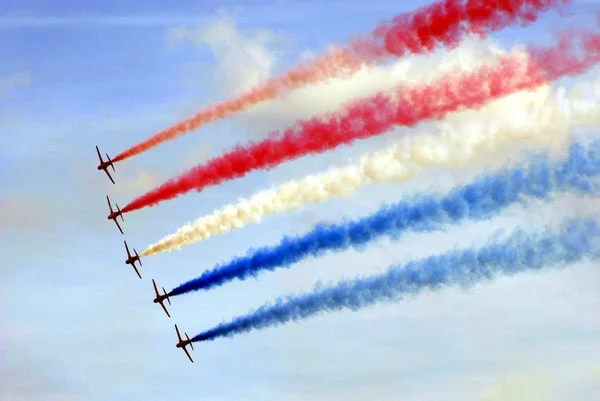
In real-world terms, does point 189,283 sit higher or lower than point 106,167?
lower

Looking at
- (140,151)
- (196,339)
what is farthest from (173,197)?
(196,339)

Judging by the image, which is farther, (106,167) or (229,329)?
(106,167)

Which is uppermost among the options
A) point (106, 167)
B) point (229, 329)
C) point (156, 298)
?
point (106, 167)

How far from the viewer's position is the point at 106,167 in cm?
7156

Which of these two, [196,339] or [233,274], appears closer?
[233,274]

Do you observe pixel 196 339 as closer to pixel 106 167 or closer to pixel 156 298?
pixel 156 298

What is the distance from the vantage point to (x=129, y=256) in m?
72.5

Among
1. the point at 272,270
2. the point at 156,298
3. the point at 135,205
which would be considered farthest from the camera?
the point at 156,298

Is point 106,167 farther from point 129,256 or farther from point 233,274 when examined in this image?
point 233,274

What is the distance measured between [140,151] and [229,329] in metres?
9.58

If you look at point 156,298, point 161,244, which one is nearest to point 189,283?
point 161,244

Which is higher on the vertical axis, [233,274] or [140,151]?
[140,151]

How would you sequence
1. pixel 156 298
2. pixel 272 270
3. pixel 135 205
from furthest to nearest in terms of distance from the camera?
pixel 156 298, pixel 135 205, pixel 272 270

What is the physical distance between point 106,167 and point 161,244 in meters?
7.78
